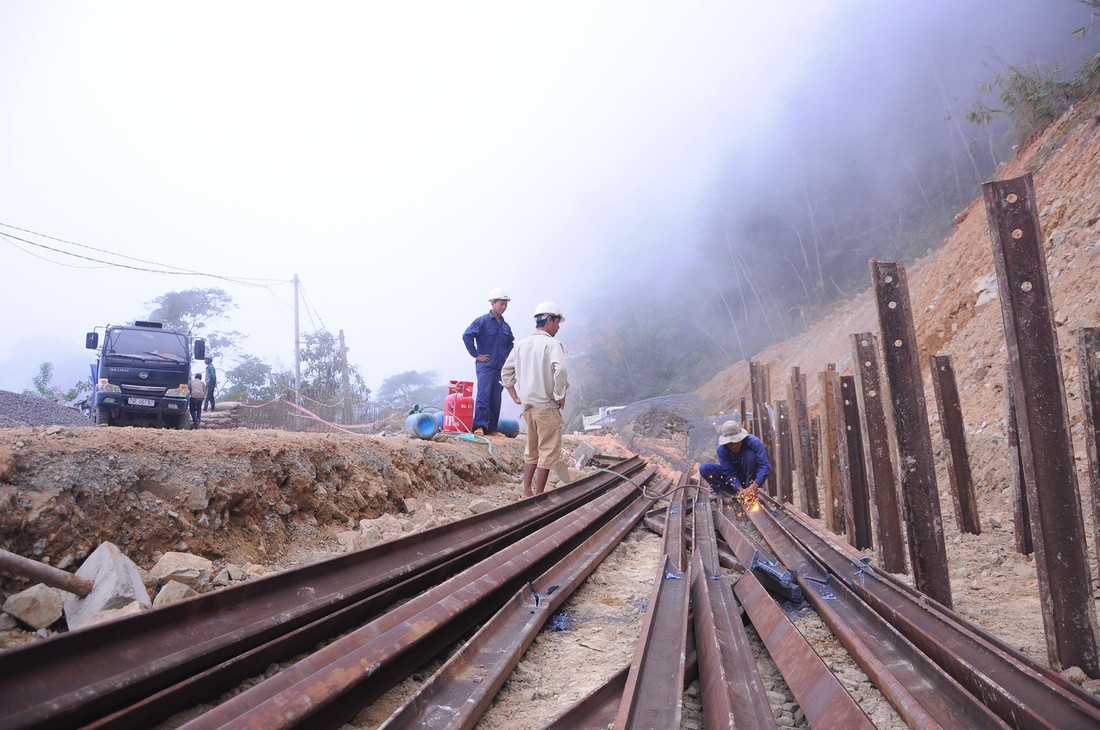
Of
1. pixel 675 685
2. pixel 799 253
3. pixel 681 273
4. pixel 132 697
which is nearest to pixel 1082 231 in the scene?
pixel 675 685

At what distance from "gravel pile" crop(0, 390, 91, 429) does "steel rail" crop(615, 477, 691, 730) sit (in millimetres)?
13236

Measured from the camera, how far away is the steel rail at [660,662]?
6.15 ft

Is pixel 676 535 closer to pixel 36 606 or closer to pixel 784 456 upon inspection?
pixel 36 606

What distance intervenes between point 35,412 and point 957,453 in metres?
16.7

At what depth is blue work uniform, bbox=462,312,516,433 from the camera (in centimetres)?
798

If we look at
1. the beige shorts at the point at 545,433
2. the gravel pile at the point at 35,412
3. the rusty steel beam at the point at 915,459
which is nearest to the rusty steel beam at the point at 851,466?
the rusty steel beam at the point at 915,459

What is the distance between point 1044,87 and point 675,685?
19936mm

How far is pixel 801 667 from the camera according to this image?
90.8 inches

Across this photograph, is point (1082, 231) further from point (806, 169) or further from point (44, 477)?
point (806, 169)

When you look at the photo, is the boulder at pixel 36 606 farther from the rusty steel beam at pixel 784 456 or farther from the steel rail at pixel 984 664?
the rusty steel beam at pixel 784 456

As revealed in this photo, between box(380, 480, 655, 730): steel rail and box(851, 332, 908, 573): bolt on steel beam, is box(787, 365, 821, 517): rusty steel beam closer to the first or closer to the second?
box(851, 332, 908, 573): bolt on steel beam

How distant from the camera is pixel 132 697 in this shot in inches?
71.9

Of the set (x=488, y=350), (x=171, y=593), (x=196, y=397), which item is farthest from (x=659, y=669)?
(x=196, y=397)

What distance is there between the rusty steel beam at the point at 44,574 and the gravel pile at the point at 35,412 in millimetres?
11604
